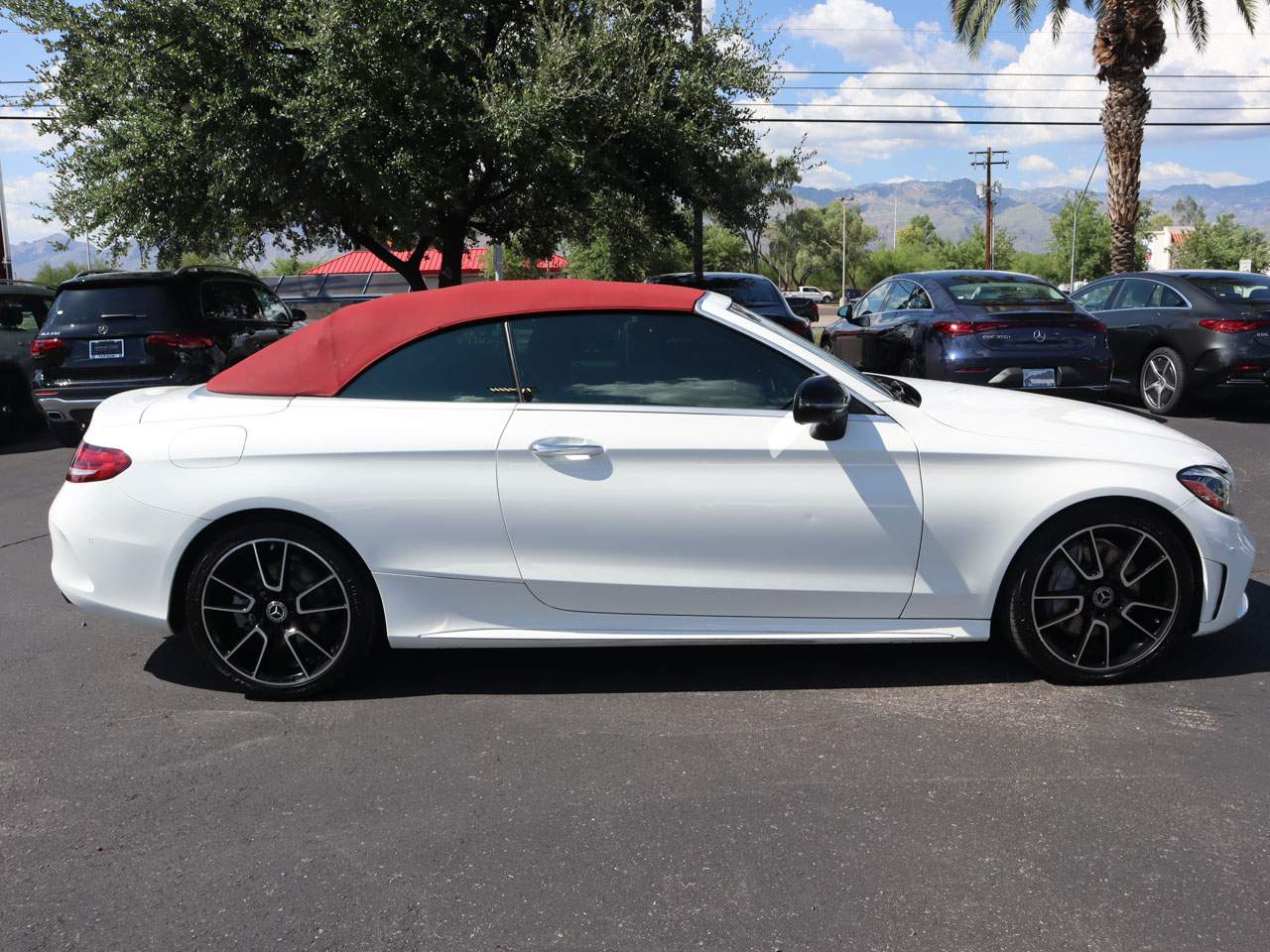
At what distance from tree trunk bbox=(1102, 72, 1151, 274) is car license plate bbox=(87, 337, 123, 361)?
18067mm

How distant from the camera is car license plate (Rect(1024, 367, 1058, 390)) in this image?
9.84 metres

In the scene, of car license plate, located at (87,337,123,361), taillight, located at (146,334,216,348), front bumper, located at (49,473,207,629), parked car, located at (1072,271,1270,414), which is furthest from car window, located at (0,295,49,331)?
parked car, located at (1072,271,1270,414)

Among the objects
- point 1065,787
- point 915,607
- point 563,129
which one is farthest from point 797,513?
point 563,129

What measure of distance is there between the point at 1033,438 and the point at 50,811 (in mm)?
3596

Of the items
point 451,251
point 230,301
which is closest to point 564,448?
point 230,301

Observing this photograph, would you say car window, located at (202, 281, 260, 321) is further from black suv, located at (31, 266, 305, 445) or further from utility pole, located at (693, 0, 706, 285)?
utility pole, located at (693, 0, 706, 285)

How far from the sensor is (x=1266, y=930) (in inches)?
105

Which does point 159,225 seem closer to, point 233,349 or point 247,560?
point 233,349

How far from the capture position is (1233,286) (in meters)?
11.3

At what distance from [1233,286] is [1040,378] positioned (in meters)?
3.11

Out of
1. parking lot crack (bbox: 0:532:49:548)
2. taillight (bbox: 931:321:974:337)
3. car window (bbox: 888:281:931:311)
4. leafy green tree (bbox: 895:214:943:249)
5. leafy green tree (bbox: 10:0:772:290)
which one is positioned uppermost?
leafy green tree (bbox: 895:214:943:249)

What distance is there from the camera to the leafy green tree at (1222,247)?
84.1m

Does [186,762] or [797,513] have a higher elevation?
[797,513]

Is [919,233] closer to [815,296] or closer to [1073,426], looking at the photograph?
[815,296]
